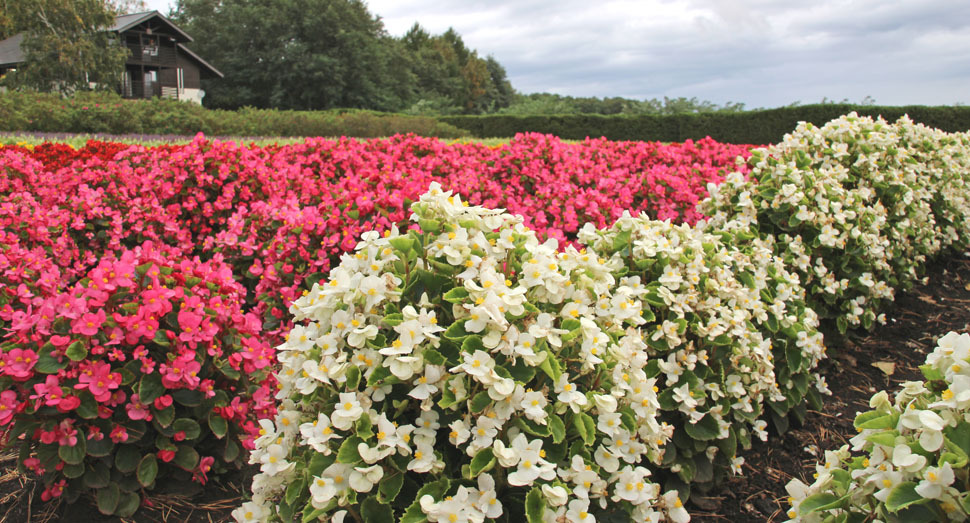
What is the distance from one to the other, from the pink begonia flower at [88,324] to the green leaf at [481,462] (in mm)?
1574

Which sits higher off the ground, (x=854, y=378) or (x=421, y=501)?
(x=421, y=501)

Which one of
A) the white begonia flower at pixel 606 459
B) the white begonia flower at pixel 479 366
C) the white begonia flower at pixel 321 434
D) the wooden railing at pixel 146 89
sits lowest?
the white begonia flower at pixel 606 459

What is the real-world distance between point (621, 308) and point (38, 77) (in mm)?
36352

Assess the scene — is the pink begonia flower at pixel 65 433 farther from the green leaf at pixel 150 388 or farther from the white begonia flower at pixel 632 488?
the white begonia flower at pixel 632 488

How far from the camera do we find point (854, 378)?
4109 millimetres

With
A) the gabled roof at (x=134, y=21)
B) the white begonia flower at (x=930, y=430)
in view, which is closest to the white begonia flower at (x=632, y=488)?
the white begonia flower at (x=930, y=430)

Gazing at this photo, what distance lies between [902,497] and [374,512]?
1.19 meters

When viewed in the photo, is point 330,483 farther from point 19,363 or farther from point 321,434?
point 19,363

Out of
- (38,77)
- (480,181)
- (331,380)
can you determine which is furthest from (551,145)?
(38,77)

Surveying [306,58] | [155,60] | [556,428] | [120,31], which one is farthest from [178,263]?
[155,60]

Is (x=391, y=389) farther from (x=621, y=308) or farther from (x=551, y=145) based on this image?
(x=551, y=145)

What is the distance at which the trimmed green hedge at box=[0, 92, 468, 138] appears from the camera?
44.0ft

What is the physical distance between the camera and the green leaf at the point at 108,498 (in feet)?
7.82

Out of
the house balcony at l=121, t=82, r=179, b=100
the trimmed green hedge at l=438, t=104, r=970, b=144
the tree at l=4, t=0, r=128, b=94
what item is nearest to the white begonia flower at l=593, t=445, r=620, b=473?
the trimmed green hedge at l=438, t=104, r=970, b=144
